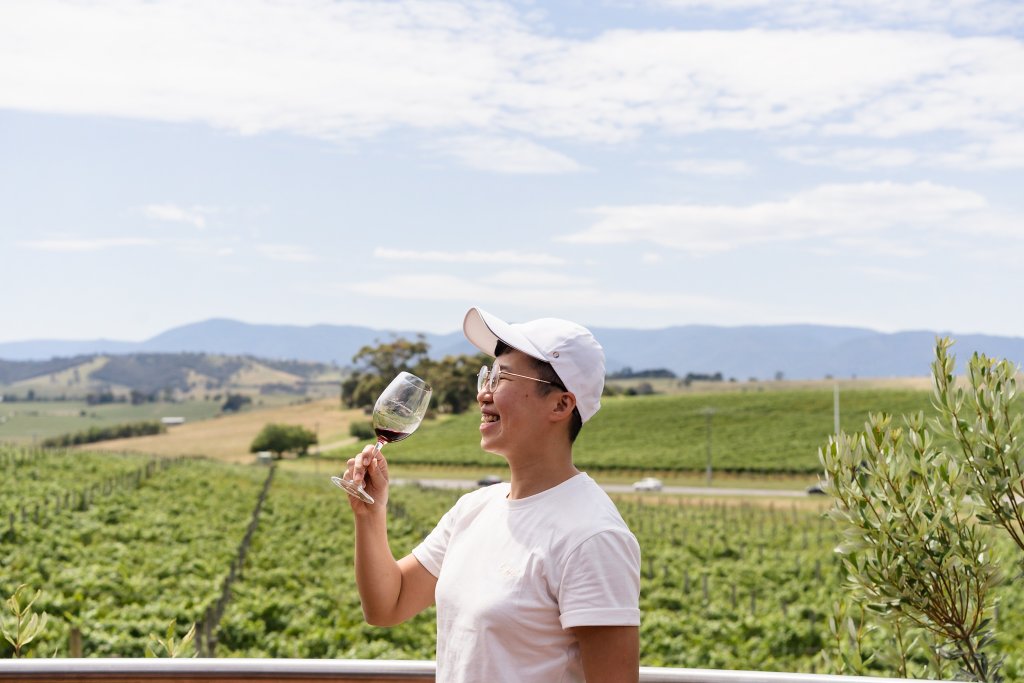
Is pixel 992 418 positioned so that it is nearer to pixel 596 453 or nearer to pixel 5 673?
pixel 5 673

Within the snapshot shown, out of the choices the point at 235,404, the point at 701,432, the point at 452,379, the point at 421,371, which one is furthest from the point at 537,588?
the point at 235,404

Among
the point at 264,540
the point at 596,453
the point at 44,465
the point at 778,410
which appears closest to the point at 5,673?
the point at 264,540

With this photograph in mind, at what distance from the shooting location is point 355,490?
1.93 meters

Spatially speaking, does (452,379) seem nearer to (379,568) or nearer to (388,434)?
(388,434)

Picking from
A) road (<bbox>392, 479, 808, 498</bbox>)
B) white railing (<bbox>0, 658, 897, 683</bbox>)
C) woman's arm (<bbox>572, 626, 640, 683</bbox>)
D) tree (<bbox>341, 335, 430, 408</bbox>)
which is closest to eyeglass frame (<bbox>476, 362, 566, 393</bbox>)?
woman's arm (<bbox>572, 626, 640, 683</bbox>)

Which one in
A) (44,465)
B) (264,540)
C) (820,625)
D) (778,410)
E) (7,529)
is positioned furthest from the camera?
(778,410)

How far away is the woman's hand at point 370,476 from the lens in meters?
1.96

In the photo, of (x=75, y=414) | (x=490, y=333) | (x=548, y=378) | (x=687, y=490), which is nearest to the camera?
(x=548, y=378)

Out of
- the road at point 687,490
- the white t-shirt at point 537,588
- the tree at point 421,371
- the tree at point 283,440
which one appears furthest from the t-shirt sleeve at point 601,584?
the tree at point 283,440

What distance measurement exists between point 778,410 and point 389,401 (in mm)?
59282

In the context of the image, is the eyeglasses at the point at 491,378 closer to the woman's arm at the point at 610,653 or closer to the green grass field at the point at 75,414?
the woman's arm at the point at 610,653

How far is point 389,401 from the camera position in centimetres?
213

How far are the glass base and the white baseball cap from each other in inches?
15.1

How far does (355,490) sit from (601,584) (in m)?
0.55
